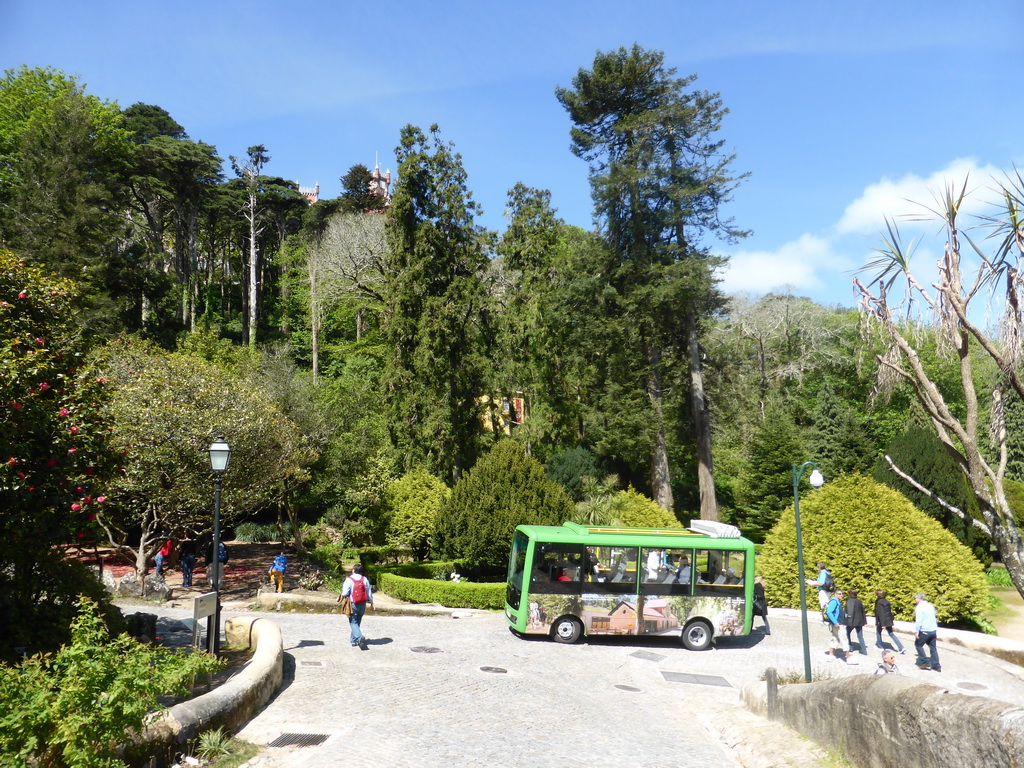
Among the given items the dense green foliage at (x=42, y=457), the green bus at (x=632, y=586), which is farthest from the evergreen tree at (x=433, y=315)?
the dense green foliage at (x=42, y=457)

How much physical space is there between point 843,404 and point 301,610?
34.0 m

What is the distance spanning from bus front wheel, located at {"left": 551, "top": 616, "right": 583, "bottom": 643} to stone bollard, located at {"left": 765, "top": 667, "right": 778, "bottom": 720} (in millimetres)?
6870

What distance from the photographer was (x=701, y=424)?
105 feet

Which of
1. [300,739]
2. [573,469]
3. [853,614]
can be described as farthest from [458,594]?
[573,469]

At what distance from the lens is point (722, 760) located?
29.8ft

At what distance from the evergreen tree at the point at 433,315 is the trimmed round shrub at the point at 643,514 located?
420 inches

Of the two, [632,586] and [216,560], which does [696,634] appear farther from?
[216,560]

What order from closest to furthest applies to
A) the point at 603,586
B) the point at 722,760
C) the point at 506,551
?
the point at 722,760
the point at 603,586
the point at 506,551

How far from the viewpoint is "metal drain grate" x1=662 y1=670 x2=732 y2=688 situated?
1384cm

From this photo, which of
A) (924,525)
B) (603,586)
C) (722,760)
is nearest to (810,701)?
(722,760)

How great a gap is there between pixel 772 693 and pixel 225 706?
23.9 feet

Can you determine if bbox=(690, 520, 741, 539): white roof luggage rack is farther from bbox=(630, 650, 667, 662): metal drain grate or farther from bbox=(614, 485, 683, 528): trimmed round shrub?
bbox=(614, 485, 683, 528): trimmed round shrub

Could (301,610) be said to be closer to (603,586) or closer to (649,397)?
(603,586)

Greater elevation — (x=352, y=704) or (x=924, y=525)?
(x=924, y=525)
